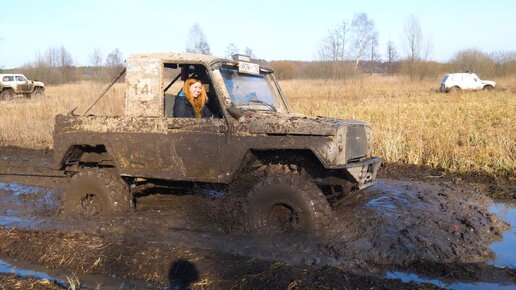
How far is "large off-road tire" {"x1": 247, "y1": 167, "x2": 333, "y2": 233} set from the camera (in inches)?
202

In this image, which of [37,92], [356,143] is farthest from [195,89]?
[37,92]

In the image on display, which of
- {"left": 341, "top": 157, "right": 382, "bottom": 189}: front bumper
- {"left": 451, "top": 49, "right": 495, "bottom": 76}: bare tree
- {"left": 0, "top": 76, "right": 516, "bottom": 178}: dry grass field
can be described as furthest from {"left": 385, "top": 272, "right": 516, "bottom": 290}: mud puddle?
{"left": 451, "top": 49, "right": 495, "bottom": 76}: bare tree

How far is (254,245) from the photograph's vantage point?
5.11 metres

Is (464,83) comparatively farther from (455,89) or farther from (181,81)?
(181,81)

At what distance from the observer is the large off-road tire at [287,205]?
A: 16.8 feet

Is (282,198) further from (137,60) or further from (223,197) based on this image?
(137,60)

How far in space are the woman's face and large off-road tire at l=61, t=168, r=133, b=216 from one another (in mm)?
1401

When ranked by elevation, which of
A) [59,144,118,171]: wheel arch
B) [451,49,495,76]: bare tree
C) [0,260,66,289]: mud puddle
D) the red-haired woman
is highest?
[451,49,495,76]: bare tree

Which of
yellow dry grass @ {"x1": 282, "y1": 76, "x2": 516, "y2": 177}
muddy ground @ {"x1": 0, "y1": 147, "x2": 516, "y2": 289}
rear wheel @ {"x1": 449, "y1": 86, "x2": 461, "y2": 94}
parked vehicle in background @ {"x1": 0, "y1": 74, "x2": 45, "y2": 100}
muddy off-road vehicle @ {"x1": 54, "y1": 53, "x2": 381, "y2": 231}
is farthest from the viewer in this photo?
parked vehicle in background @ {"x1": 0, "y1": 74, "x2": 45, "y2": 100}

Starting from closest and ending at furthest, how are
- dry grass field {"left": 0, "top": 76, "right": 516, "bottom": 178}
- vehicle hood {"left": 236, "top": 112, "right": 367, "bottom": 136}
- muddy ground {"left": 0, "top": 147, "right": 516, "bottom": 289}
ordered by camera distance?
1. muddy ground {"left": 0, "top": 147, "right": 516, "bottom": 289}
2. vehicle hood {"left": 236, "top": 112, "right": 367, "bottom": 136}
3. dry grass field {"left": 0, "top": 76, "right": 516, "bottom": 178}

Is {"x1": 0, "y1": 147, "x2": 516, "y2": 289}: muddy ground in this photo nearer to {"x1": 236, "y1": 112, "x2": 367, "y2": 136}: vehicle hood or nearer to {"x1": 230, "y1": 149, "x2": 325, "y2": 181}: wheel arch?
{"x1": 230, "y1": 149, "x2": 325, "y2": 181}: wheel arch

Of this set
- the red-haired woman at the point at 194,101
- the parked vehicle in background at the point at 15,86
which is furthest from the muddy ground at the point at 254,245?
the parked vehicle in background at the point at 15,86

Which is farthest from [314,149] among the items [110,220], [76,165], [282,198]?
[76,165]

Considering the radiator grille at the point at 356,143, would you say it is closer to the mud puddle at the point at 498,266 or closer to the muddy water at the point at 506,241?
the mud puddle at the point at 498,266
